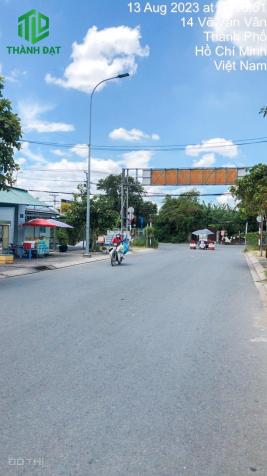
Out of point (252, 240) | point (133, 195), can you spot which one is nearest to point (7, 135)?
point (252, 240)

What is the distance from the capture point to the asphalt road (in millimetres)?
3242

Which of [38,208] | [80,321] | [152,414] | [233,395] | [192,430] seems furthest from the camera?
[38,208]

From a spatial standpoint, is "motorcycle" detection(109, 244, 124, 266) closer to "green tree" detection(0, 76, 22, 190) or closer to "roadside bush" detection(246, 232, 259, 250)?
"green tree" detection(0, 76, 22, 190)

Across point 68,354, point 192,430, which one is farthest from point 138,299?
point 192,430

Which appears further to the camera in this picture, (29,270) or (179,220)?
(179,220)

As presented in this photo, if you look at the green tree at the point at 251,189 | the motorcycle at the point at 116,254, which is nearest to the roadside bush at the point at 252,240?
the green tree at the point at 251,189

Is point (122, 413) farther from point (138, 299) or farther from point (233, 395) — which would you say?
point (138, 299)

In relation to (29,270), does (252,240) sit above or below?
above

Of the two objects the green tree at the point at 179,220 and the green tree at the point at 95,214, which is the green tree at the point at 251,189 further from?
the green tree at the point at 179,220

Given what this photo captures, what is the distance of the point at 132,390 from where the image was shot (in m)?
4.57

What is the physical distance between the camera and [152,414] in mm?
3979

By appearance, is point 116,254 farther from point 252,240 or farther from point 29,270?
point 252,240

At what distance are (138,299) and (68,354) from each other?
4.84 metres

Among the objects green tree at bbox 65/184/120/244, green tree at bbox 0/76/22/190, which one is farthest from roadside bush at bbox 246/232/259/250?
green tree at bbox 0/76/22/190
